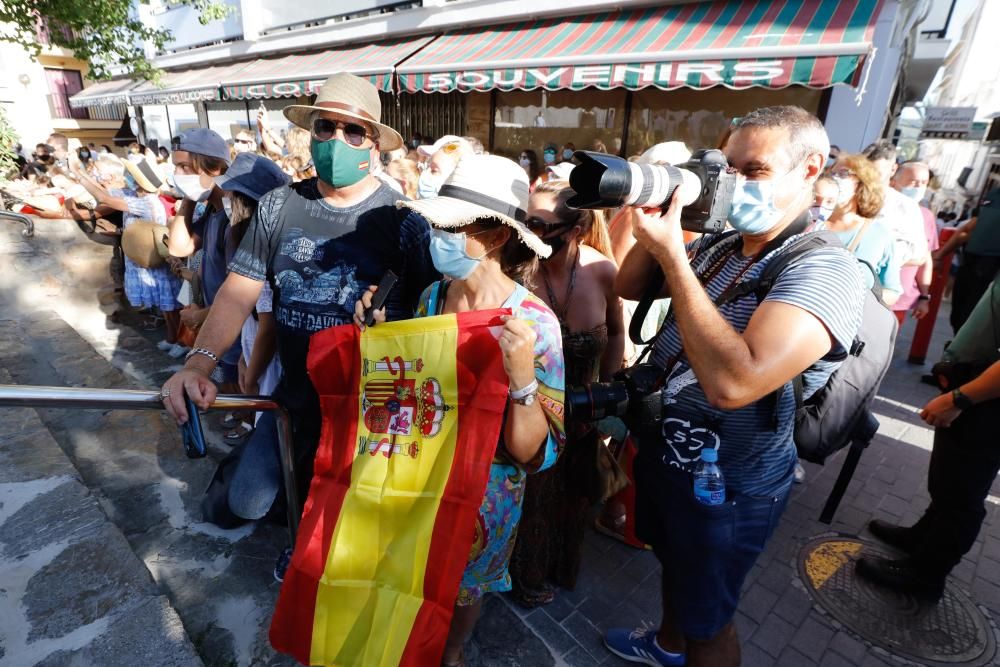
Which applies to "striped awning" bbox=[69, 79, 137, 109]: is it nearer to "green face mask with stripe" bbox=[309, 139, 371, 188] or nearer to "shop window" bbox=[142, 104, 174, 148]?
"shop window" bbox=[142, 104, 174, 148]

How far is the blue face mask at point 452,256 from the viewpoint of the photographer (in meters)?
1.49

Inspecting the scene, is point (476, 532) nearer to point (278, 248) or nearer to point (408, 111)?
point (278, 248)

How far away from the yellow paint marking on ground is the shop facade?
3964 mm

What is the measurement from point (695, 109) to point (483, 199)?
716 centimetres

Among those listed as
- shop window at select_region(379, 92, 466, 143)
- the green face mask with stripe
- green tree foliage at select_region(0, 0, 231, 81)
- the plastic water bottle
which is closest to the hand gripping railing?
the green face mask with stripe

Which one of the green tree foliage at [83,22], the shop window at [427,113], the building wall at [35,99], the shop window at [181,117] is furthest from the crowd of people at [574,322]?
the building wall at [35,99]

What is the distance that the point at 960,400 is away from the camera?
2000 mm

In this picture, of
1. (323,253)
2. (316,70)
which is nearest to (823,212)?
(323,253)

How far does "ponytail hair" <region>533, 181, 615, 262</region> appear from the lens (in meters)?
2.01

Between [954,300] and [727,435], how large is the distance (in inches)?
182

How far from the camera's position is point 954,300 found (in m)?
4.57

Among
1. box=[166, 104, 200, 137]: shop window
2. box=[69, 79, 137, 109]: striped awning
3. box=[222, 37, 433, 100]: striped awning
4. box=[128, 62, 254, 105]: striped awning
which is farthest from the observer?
box=[166, 104, 200, 137]: shop window

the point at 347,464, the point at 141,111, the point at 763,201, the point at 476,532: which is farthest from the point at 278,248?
the point at 141,111

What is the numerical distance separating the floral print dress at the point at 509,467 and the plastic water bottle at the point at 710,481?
1.31ft
